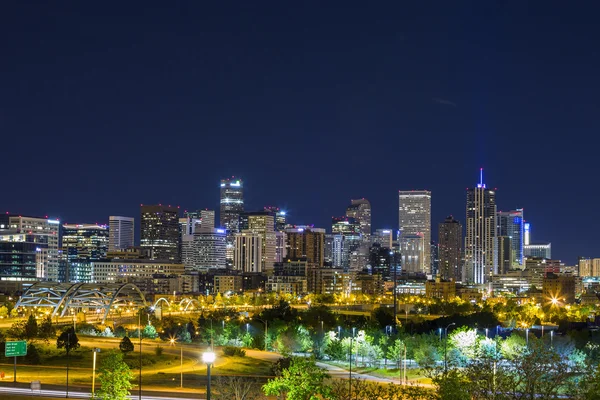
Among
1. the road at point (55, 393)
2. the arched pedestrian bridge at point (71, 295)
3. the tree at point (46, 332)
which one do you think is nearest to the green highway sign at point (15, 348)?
the road at point (55, 393)

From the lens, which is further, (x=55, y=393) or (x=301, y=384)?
(x=55, y=393)

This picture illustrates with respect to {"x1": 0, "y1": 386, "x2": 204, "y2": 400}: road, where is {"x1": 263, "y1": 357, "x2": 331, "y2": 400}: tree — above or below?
above

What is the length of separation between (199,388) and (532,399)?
79.6 ft

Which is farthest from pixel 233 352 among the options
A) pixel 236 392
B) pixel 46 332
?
pixel 236 392

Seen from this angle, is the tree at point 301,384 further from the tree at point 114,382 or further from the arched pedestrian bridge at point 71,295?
the arched pedestrian bridge at point 71,295

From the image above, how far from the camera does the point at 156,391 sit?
45625 millimetres

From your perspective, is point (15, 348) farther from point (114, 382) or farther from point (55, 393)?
point (114, 382)

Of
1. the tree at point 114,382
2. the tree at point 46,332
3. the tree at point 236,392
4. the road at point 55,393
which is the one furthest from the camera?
the tree at point 46,332

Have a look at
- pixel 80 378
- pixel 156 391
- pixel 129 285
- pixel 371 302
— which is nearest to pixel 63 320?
pixel 129 285

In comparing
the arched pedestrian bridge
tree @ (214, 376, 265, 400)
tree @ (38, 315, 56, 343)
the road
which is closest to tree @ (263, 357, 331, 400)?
tree @ (214, 376, 265, 400)

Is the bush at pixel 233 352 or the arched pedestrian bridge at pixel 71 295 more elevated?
the arched pedestrian bridge at pixel 71 295

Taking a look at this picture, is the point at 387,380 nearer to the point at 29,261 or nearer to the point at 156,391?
the point at 156,391

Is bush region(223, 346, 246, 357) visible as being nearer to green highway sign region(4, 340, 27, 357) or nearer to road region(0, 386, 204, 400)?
green highway sign region(4, 340, 27, 357)

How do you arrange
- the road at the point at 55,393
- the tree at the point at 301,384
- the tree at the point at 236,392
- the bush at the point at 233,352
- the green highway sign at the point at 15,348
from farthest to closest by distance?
the bush at the point at 233,352 < the green highway sign at the point at 15,348 < the road at the point at 55,393 < the tree at the point at 236,392 < the tree at the point at 301,384
